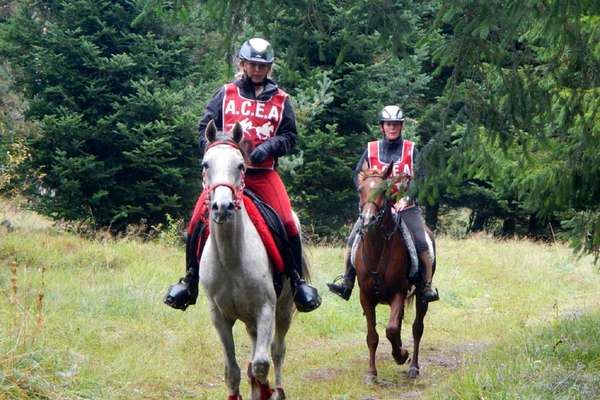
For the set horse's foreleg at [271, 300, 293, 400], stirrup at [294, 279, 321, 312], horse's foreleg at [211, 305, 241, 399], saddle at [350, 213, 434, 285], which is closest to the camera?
horse's foreleg at [211, 305, 241, 399]

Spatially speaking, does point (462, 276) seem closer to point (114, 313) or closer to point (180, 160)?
point (180, 160)

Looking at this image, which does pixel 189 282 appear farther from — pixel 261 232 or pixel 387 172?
pixel 387 172

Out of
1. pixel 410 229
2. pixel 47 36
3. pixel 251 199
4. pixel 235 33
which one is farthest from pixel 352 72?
pixel 235 33

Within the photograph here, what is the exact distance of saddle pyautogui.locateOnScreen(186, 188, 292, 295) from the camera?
6.93 metres

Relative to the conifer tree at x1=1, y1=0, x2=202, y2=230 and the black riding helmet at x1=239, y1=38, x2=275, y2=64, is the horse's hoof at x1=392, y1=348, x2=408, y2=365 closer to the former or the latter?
the black riding helmet at x1=239, y1=38, x2=275, y2=64

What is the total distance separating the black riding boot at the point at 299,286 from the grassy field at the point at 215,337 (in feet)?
3.99

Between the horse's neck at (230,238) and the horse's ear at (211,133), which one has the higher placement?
the horse's ear at (211,133)

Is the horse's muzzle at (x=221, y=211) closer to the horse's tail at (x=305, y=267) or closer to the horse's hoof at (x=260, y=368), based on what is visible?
the horse's hoof at (x=260, y=368)

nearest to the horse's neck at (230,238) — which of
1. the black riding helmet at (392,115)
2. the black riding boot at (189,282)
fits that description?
the black riding boot at (189,282)

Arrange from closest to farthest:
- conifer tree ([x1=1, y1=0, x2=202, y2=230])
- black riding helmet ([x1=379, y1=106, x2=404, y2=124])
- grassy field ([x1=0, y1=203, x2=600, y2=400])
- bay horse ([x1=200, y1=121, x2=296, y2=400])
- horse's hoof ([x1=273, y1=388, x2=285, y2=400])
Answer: bay horse ([x1=200, y1=121, x2=296, y2=400]), grassy field ([x1=0, y1=203, x2=600, y2=400]), horse's hoof ([x1=273, y1=388, x2=285, y2=400]), black riding helmet ([x1=379, y1=106, x2=404, y2=124]), conifer tree ([x1=1, y1=0, x2=202, y2=230])

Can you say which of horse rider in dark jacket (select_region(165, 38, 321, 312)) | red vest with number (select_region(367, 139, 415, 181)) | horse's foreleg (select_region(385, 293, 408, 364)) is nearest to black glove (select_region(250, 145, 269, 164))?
horse rider in dark jacket (select_region(165, 38, 321, 312))

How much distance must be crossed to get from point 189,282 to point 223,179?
5.59 feet

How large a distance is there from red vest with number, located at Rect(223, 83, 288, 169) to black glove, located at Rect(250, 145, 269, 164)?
0.77 ft

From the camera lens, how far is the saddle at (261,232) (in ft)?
22.7
